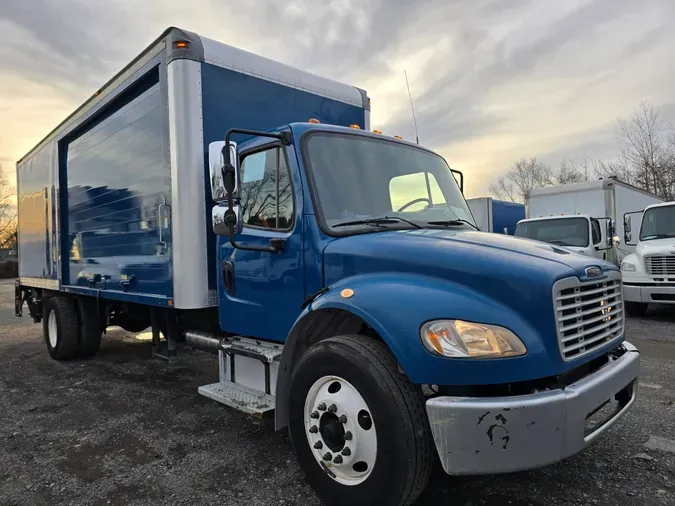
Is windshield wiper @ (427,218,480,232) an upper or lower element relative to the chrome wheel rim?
upper

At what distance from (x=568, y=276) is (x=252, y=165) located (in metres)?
2.36

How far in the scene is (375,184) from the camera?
344cm

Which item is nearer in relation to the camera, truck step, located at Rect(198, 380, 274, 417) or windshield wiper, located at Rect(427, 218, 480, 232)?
truck step, located at Rect(198, 380, 274, 417)

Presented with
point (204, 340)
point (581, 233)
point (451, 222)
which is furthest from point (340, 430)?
point (581, 233)

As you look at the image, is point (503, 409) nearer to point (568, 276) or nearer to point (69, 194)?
point (568, 276)

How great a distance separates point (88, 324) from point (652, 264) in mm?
9890

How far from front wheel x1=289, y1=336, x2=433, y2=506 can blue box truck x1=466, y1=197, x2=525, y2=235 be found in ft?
42.5

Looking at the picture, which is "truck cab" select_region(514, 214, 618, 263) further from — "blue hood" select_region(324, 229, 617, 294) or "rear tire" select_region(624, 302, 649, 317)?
"blue hood" select_region(324, 229, 617, 294)

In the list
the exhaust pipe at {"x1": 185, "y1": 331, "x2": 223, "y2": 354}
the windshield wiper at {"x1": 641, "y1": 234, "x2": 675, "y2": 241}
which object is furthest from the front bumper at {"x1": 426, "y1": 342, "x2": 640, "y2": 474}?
the windshield wiper at {"x1": 641, "y1": 234, "x2": 675, "y2": 241}

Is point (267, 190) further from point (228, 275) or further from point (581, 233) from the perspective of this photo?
point (581, 233)

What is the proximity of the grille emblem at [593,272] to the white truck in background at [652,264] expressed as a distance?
7.58 m

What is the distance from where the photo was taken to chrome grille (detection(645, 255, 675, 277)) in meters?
8.91

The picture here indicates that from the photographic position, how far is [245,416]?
4.48 m

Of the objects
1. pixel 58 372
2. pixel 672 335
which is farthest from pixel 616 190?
pixel 58 372
